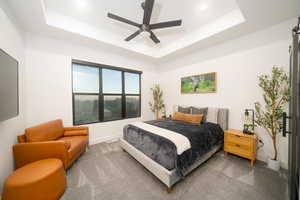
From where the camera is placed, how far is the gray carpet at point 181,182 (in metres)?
1.52

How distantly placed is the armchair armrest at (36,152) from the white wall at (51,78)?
3.27 ft

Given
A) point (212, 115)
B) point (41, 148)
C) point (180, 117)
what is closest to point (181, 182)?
point (180, 117)

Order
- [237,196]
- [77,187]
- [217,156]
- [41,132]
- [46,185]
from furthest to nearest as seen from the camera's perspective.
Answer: [217,156] < [41,132] < [77,187] < [237,196] < [46,185]

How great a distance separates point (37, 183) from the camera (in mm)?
1276

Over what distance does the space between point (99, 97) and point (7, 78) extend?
2115 mm

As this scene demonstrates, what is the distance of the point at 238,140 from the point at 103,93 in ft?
12.2

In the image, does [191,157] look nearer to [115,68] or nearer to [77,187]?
[77,187]

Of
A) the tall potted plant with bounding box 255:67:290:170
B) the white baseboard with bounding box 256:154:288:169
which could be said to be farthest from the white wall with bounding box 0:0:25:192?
the white baseboard with bounding box 256:154:288:169

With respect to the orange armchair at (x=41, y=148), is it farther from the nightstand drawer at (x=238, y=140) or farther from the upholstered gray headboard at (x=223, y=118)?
the upholstered gray headboard at (x=223, y=118)

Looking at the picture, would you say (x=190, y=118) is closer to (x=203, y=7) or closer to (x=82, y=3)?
(x=203, y=7)

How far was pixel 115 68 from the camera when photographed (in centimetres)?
367

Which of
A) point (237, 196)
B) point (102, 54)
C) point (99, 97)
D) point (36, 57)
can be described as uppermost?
point (102, 54)

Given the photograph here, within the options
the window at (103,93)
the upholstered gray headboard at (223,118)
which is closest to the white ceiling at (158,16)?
the window at (103,93)

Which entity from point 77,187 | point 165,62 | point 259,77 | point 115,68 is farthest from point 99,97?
point 259,77
